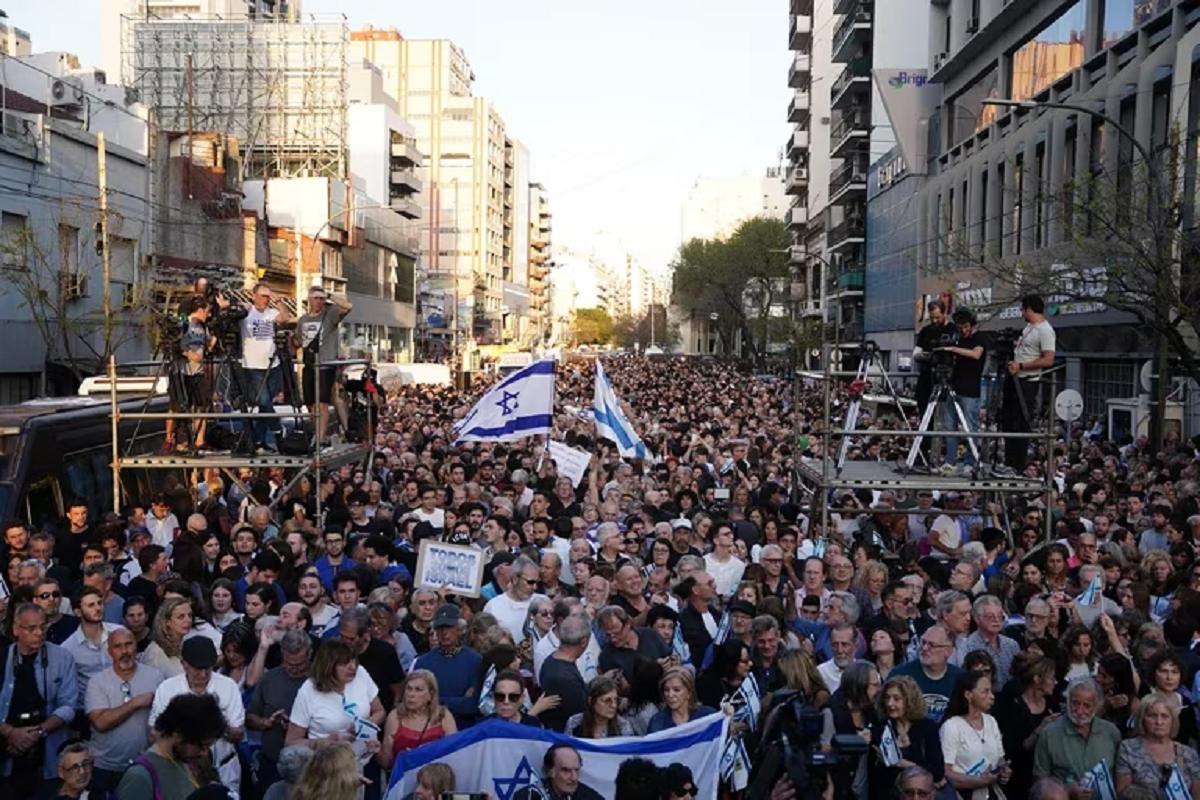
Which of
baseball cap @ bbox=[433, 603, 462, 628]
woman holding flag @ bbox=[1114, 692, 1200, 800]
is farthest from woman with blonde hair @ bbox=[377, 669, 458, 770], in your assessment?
woman holding flag @ bbox=[1114, 692, 1200, 800]

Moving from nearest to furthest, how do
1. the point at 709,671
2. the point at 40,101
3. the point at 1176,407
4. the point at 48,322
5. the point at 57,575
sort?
the point at 709,671
the point at 57,575
the point at 1176,407
the point at 48,322
the point at 40,101

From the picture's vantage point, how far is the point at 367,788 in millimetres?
6578

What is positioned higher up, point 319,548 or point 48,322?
point 48,322

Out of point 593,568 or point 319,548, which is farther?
point 319,548

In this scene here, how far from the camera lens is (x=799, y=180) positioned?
91.8 metres

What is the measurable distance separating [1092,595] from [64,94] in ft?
115

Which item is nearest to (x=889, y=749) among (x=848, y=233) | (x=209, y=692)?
(x=209, y=692)

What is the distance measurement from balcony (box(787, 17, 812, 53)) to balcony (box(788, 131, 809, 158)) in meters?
5.31

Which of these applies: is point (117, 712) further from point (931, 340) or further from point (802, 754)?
point (931, 340)

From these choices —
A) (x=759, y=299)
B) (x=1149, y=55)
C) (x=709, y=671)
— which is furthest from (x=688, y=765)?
(x=759, y=299)

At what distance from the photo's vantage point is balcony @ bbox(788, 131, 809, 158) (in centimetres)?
9044

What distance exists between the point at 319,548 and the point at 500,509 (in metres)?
2.04

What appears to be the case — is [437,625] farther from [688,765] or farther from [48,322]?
[48,322]

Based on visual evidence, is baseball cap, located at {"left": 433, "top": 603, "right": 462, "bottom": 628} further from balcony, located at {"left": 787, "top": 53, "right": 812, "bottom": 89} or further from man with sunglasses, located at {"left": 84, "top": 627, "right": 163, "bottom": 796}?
balcony, located at {"left": 787, "top": 53, "right": 812, "bottom": 89}
